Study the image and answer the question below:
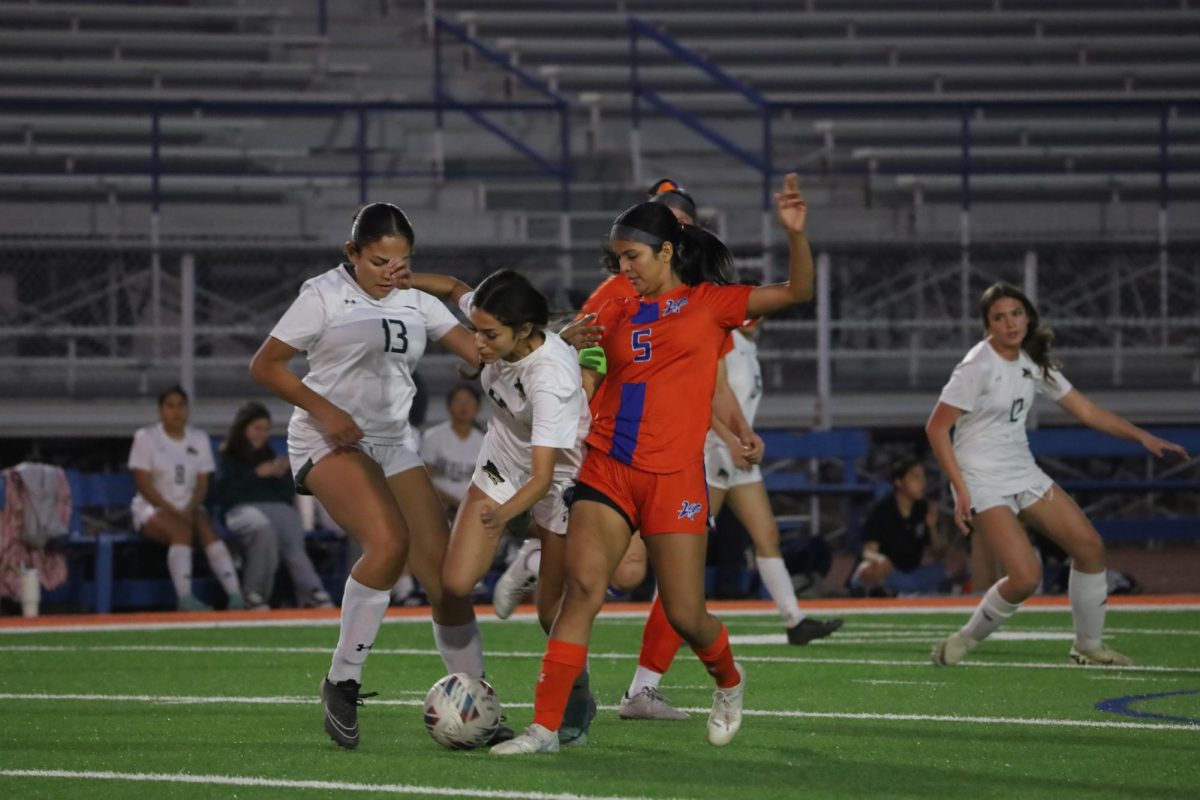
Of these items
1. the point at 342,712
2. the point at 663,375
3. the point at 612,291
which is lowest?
the point at 342,712

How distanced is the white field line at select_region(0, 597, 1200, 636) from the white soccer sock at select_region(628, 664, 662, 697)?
5.28m

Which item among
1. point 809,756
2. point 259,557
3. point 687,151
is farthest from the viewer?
point 687,151

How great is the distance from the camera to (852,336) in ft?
55.4

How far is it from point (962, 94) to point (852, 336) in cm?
624

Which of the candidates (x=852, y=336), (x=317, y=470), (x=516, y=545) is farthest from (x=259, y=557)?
(x=317, y=470)

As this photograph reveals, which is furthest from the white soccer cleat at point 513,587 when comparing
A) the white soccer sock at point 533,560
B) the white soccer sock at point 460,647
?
the white soccer sock at point 460,647

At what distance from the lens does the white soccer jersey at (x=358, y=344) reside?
667 centimetres

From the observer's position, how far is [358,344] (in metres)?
6.71

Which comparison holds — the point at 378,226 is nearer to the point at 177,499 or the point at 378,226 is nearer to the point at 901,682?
the point at 901,682

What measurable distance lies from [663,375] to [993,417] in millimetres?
3452

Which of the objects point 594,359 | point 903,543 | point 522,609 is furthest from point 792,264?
point 903,543

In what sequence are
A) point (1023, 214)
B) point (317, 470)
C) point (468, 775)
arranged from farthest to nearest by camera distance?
point (1023, 214) < point (317, 470) < point (468, 775)

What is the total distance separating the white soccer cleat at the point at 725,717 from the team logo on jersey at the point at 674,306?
A: 4.17 feet

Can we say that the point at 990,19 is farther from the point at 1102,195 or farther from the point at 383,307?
the point at 383,307
